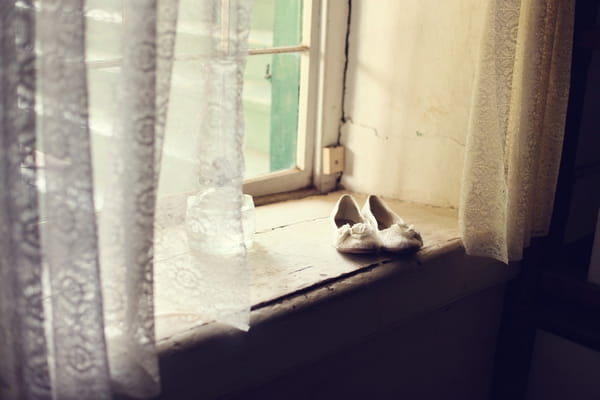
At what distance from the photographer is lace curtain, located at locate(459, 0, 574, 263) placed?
1.40 m

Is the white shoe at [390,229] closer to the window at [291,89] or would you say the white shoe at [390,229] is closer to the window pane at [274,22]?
the window at [291,89]

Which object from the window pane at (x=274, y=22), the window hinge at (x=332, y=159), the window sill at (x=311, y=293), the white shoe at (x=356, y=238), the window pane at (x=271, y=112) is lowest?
the window sill at (x=311, y=293)

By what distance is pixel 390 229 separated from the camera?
1.49m

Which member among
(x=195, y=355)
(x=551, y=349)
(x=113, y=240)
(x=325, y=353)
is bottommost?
(x=551, y=349)

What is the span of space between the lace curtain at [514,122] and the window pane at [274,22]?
1.70 feet

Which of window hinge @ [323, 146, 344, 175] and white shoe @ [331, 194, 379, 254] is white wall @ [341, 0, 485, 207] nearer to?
window hinge @ [323, 146, 344, 175]

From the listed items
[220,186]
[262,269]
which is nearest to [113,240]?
[220,186]

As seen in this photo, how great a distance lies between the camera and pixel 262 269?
137 centimetres

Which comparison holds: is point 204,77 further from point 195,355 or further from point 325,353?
point 325,353

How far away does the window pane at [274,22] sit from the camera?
169cm

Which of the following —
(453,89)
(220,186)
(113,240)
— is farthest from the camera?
(453,89)

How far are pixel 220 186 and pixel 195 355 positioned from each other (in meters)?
0.28

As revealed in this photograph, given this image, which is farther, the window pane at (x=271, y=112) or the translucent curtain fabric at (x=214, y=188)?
the window pane at (x=271, y=112)

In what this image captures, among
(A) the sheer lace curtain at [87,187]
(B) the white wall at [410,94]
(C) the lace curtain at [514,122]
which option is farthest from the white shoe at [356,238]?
(A) the sheer lace curtain at [87,187]
